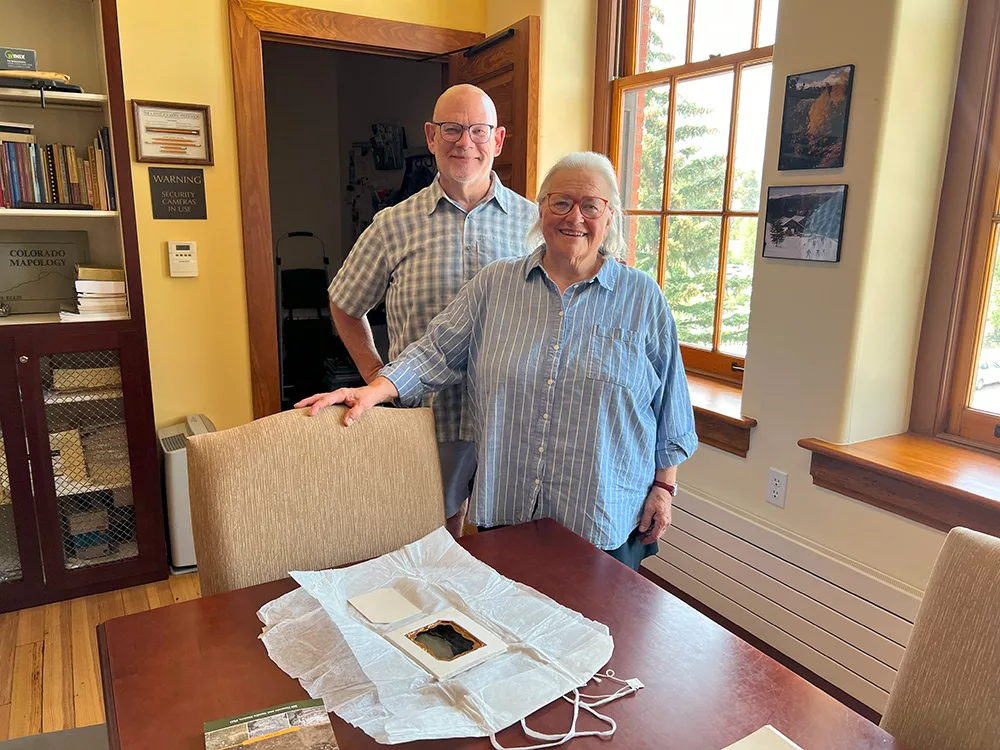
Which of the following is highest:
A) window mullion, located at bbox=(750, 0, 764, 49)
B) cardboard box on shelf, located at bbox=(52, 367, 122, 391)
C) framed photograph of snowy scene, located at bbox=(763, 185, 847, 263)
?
window mullion, located at bbox=(750, 0, 764, 49)

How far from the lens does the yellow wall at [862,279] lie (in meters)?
1.76

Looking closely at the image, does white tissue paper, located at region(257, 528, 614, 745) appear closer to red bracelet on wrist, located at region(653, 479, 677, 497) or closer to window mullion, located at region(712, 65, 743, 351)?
red bracelet on wrist, located at region(653, 479, 677, 497)

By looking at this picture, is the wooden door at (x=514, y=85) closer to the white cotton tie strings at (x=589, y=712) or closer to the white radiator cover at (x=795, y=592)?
the white radiator cover at (x=795, y=592)

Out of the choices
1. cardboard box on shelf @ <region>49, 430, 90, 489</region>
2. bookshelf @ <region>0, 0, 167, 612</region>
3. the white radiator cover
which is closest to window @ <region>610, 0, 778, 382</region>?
the white radiator cover

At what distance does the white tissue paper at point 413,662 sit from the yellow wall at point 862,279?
3.92 ft

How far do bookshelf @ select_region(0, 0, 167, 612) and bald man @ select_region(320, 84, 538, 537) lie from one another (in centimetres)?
110

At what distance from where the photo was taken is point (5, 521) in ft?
8.04

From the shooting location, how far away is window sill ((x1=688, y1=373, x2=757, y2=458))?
2.19 metres

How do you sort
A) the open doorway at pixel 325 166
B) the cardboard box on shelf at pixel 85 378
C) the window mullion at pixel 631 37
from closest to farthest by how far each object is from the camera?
the cardboard box on shelf at pixel 85 378, the window mullion at pixel 631 37, the open doorway at pixel 325 166

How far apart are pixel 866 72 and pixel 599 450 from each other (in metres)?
1.21

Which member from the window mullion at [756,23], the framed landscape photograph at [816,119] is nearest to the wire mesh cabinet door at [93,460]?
the framed landscape photograph at [816,119]

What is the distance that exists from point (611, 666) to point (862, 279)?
1327 millimetres

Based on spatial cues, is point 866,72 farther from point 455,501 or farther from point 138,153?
point 138,153

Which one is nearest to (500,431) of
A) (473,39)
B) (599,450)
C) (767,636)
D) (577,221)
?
(599,450)
